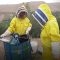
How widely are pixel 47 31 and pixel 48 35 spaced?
4cm

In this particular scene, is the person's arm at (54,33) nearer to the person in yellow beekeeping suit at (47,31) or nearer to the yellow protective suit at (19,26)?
the person in yellow beekeeping suit at (47,31)

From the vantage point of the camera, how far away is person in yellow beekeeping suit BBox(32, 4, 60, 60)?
208 cm

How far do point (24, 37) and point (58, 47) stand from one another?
0.35 metres

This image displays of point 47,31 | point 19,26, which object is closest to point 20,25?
point 19,26

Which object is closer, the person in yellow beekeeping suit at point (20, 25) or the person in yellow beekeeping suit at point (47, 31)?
the person in yellow beekeeping suit at point (47, 31)

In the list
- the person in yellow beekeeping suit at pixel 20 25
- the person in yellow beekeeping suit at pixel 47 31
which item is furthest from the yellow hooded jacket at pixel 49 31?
the person in yellow beekeeping suit at pixel 20 25

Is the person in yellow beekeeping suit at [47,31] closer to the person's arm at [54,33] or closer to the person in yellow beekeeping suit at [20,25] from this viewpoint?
the person's arm at [54,33]

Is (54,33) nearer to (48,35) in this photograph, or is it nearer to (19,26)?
(48,35)

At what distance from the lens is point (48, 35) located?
6.91ft

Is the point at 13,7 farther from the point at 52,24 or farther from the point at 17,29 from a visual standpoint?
the point at 52,24

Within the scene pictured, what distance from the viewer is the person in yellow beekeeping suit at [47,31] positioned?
208 cm

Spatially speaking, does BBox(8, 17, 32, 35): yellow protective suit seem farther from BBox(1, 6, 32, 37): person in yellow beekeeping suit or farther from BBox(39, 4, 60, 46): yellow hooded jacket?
BBox(39, 4, 60, 46): yellow hooded jacket

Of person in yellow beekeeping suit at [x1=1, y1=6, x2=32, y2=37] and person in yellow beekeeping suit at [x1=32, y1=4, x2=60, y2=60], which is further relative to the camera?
person in yellow beekeeping suit at [x1=1, y1=6, x2=32, y2=37]

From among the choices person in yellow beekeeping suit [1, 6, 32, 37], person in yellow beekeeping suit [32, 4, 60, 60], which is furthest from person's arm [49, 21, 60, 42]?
person in yellow beekeeping suit [1, 6, 32, 37]
